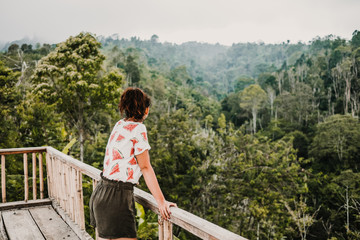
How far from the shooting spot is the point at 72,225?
9.71 ft

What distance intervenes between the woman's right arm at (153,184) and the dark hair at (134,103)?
24cm

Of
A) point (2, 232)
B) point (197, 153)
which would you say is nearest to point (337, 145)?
point (197, 153)

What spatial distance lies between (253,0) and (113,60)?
36607 mm

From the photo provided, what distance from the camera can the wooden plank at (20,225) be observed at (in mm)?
2771

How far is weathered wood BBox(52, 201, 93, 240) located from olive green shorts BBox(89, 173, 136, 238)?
1205 millimetres

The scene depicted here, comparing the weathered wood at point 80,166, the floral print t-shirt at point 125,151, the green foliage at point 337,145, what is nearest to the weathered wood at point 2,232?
the weathered wood at point 80,166

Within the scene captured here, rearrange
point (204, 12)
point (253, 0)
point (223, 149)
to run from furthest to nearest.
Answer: point (204, 12)
point (253, 0)
point (223, 149)

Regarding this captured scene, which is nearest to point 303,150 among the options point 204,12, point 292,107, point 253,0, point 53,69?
point 292,107

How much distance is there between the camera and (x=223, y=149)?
14.6 meters

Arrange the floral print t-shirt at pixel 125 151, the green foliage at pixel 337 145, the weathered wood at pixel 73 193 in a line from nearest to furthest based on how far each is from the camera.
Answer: the floral print t-shirt at pixel 125 151, the weathered wood at pixel 73 193, the green foliage at pixel 337 145

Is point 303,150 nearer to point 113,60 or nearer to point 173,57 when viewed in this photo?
point 113,60

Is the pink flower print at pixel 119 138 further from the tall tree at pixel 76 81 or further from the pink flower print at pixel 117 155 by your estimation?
the tall tree at pixel 76 81

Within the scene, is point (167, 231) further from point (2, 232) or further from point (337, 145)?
point (337, 145)

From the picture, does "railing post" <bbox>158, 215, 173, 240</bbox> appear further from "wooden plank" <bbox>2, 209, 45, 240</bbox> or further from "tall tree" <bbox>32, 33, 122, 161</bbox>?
"tall tree" <bbox>32, 33, 122, 161</bbox>
